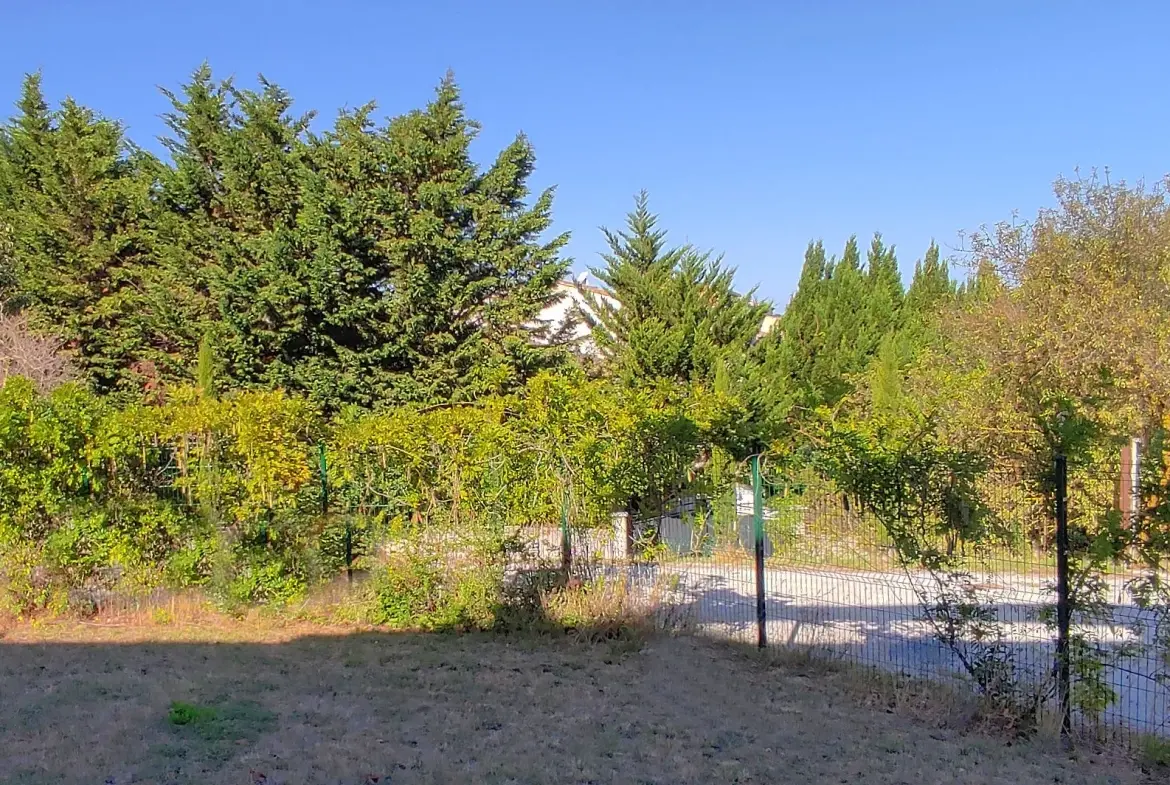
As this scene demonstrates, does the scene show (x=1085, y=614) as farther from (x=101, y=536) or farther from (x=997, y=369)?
(x=997, y=369)

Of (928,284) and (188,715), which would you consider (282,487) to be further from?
(928,284)

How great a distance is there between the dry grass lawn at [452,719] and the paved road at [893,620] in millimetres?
535

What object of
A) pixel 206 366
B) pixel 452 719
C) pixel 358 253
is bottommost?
pixel 452 719

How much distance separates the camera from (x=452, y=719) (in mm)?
4480

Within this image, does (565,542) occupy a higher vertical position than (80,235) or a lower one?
lower

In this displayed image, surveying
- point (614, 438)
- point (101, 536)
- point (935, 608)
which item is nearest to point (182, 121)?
point (101, 536)

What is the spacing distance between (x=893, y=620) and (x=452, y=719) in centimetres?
433

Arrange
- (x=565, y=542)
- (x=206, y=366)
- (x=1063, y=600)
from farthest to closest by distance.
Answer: (x=206, y=366)
(x=565, y=542)
(x=1063, y=600)

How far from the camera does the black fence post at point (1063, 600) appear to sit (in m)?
4.22

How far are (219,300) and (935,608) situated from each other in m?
14.7

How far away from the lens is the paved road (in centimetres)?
426

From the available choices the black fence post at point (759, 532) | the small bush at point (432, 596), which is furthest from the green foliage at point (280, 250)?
the black fence post at point (759, 532)

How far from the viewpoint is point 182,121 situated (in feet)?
57.5

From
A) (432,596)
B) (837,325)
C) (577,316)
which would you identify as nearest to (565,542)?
(432,596)
